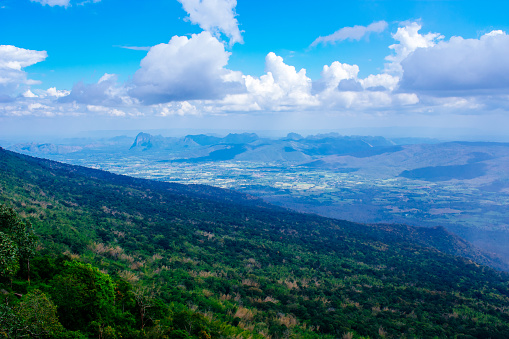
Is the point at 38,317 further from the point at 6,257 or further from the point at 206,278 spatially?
the point at 206,278

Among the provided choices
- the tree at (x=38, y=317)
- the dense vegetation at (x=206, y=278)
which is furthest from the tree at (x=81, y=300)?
the tree at (x=38, y=317)

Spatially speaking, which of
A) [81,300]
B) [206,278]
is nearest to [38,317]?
[81,300]

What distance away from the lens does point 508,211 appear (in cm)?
16862

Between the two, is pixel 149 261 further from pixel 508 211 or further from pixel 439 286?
pixel 508 211

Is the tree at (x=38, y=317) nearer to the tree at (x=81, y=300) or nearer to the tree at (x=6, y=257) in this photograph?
the tree at (x=81, y=300)

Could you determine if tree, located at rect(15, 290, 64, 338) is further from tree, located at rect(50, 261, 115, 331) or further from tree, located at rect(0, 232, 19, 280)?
tree, located at rect(0, 232, 19, 280)

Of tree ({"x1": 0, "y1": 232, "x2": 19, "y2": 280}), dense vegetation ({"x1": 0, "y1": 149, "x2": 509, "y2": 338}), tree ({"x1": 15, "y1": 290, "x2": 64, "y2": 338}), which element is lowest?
dense vegetation ({"x1": 0, "y1": 149, "x2": 509, "y2": 338})

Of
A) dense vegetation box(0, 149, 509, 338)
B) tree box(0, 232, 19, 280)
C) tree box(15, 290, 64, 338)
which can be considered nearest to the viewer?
tree box(15, 290, 64, 338)

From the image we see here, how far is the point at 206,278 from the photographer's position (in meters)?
24.5

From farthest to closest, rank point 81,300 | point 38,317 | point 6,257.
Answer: point 6,257 → point 81,300 → point 38,317

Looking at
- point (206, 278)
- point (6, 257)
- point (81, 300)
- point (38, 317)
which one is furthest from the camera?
point (206, 278)

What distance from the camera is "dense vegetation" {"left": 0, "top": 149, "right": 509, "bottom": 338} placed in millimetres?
12102

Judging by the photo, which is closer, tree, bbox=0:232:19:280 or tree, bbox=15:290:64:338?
tree, bbox=15:290:64:338

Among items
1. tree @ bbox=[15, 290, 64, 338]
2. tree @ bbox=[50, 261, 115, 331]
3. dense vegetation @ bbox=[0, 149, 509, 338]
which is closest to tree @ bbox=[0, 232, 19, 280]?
dense vegetation @ bbox=[0, 149, 509, 338]
